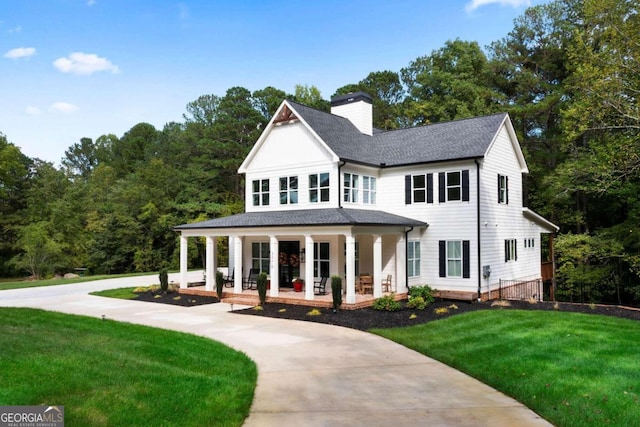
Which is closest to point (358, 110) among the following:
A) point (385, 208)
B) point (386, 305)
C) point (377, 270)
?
point (385, 208)

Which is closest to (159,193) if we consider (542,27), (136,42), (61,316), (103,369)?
(136,42)

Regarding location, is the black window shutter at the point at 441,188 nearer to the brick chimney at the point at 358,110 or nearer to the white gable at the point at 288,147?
the white gable at the point at 288,147

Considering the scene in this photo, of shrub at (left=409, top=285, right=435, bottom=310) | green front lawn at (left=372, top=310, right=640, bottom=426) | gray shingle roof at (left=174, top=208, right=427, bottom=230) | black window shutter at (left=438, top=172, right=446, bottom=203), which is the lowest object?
green front lawn at (left=372, top=310, right=640, bottom=426)

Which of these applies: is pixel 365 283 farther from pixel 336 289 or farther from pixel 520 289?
pixel 520 289

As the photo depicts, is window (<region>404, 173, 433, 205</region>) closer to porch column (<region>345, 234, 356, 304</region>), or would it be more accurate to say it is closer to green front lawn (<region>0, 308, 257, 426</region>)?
porch column (<region>345, 234, 356, 304</region>)

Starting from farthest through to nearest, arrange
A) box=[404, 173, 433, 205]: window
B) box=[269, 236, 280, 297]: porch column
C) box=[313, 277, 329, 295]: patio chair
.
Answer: box=[404, 173, 433, 205]: window
box=[313, 277, 329, 295]: patio chair
box=[269, 236, 280, 297]: porch column

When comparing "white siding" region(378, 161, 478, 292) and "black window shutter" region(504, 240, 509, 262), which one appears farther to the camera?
"black window shutter" region(504, 240, 509, 262)

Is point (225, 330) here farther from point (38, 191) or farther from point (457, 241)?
point (38, 191)

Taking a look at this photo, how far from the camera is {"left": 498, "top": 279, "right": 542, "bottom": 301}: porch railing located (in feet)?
69.1

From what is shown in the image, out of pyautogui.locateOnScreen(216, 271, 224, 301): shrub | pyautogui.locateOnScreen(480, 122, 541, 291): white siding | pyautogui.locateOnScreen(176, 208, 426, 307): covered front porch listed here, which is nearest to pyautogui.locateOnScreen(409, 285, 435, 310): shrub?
pyautogui.locateOnScreen(176, 208, 426, 307): covered front porch

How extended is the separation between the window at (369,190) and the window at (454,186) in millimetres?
3814

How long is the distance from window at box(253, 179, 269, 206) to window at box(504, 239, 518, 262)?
480 inches

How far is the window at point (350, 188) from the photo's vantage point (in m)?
21.4

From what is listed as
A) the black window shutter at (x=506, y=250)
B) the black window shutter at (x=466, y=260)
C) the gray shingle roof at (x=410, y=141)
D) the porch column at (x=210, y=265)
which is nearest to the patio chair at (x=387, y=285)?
the black window shutter at (x=466, y=260)
